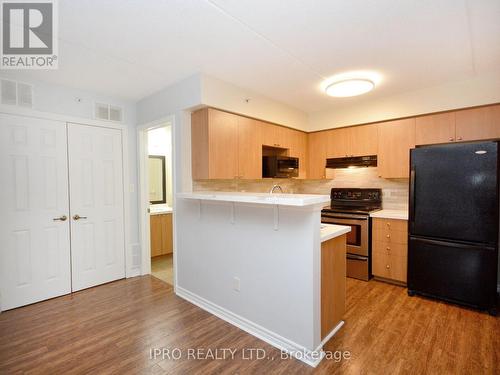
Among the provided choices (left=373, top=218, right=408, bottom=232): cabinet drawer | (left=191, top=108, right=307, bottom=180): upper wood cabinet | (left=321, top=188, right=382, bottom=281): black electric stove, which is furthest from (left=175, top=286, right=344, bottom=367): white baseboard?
(left=373, top=218, right=408, bottom=232): cabinet drawer

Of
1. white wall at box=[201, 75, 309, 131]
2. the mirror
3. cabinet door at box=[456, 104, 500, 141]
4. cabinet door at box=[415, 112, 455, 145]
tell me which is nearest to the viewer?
white wall at box=[201, 75, 309, 131]

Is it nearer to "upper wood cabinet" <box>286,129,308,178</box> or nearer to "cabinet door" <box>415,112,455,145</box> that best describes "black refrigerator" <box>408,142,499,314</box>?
"cabinet door" <box>415,112,455,145</box>

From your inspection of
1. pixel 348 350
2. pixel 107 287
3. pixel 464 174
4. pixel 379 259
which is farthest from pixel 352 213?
pixel 107 287

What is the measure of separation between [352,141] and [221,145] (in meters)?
2.27

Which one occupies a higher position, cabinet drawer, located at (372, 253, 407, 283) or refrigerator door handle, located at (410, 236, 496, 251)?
refrigerator door handle, located at (410, 236, 496, 251)

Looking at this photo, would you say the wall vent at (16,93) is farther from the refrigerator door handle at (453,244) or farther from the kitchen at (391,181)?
the refrigerator door handle at (453,244)

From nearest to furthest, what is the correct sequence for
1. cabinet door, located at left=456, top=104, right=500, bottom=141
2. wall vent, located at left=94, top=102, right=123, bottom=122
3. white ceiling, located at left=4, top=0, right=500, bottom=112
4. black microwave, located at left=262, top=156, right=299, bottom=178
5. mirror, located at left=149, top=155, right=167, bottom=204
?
white ceiling, located at left=4, top=0, right=500, bottom=112 < cabinet door, located at left=456, top=104, right=500, bottom=141 < wall vent, located at left=94, top=102, right=123, bottom=122 < black microwave, located at left=262, top=156, right=299, bottom=178 < mirror, located at left=149, top=155, right=167, bottom=204

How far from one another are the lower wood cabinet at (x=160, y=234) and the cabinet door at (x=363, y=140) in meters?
3.44

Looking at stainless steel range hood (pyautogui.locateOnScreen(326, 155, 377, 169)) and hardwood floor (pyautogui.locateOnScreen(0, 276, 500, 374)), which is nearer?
hardwood floor (pyautogui.locateOnScreen(0, 276, 500, 374))

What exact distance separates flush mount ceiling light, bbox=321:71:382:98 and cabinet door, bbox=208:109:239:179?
1.25 metres

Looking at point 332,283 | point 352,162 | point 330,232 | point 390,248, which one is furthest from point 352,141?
point 332,283

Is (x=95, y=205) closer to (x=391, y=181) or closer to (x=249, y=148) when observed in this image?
(x=249, y=148)

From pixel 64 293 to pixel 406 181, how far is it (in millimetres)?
4975

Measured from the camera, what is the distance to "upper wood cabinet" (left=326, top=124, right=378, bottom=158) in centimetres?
390
